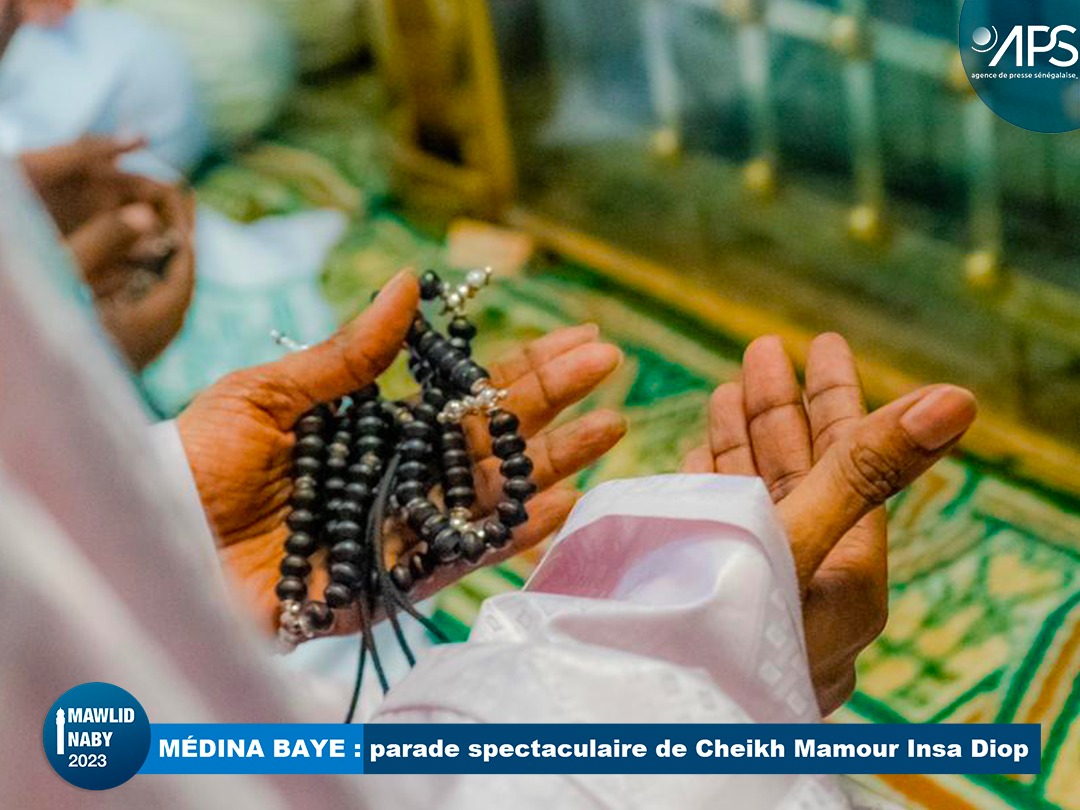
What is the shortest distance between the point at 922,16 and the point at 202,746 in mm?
989

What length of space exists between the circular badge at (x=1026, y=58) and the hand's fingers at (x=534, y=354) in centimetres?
32

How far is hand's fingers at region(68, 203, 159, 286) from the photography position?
0.97 m

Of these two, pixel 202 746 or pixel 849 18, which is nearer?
pixel 202 746

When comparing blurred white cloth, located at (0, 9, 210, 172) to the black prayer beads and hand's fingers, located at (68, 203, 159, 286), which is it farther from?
the black prayer beads

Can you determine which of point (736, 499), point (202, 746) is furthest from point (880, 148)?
point (202, 746)

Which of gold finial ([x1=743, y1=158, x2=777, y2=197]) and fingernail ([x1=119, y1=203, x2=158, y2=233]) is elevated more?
fingernail ([x1=119, y1=203, x2=158, y2=233])

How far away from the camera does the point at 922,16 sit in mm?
1182

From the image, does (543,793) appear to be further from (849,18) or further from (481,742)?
(849,18)

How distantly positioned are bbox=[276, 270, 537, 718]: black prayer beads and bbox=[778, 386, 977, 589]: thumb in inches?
6.5

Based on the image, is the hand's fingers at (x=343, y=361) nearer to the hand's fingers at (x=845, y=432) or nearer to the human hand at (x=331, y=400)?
the human hand at (x=331, y=400)

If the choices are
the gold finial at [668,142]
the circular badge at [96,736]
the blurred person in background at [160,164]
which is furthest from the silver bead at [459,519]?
the gold finial at [668,142]

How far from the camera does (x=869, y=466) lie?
24.6 inches
